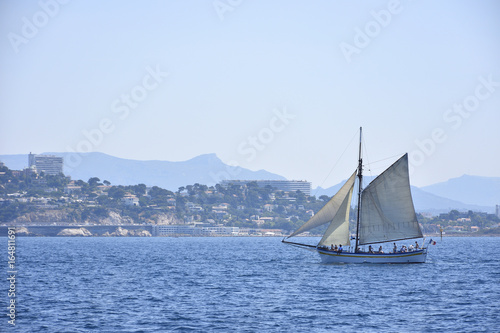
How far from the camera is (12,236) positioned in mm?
46031

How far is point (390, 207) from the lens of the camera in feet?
248

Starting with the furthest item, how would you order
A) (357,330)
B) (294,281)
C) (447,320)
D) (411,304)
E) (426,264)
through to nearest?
Answer: (426,264), (294,281), (411,304), (447,320), (357,330)

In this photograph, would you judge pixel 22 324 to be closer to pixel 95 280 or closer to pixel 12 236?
pixel 12 236

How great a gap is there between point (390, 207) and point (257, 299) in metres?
29.2

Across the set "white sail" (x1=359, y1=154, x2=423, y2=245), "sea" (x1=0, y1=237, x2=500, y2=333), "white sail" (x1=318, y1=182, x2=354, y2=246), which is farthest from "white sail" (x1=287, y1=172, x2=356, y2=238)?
"sea" (x1=0, y1=237, x2=500, y2=333)

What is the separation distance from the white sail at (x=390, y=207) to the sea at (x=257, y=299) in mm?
4010

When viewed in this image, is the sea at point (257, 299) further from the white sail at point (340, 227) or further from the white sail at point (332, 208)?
the white sail at point (332, 208)

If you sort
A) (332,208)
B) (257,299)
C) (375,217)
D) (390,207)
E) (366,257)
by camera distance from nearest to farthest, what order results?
(257,299), (390,207), (332,208), (375,217), (366,257)

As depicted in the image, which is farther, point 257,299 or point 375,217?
point 375,217

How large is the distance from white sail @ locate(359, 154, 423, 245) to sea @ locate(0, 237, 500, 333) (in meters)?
4.01

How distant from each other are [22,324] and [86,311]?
17.2 feet

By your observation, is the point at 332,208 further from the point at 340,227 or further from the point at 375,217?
the point at 375,217

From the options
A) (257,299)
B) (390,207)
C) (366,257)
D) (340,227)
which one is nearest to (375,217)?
(390,207)

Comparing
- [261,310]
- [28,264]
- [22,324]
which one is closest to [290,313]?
[261,310]
